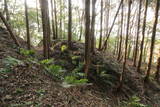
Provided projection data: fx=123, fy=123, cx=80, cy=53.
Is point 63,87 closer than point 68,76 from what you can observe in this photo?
Yes

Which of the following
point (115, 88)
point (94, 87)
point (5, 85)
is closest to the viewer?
point (5, 85)

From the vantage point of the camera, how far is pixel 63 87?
4727 mm

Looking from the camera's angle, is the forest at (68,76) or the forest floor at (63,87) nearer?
the forest floor at (63,87)


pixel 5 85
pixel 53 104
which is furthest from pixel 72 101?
pixel 5 85

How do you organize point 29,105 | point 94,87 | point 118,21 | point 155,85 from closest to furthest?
point 29,105 → point 94,87 → point 155,85 → point 118,21

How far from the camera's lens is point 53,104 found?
3383 mm

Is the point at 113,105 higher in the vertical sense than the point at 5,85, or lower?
lower

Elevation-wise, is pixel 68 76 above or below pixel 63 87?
above

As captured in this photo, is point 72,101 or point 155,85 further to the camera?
point 155,85

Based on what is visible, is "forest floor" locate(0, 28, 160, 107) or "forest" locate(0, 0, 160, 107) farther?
"forest" locate(0, 0, 160, 107)

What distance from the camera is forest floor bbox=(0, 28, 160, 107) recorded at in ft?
10.9

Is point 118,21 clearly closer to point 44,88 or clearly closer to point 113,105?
point 113,105

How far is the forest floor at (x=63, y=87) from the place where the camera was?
3.32m

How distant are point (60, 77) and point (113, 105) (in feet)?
10.00
